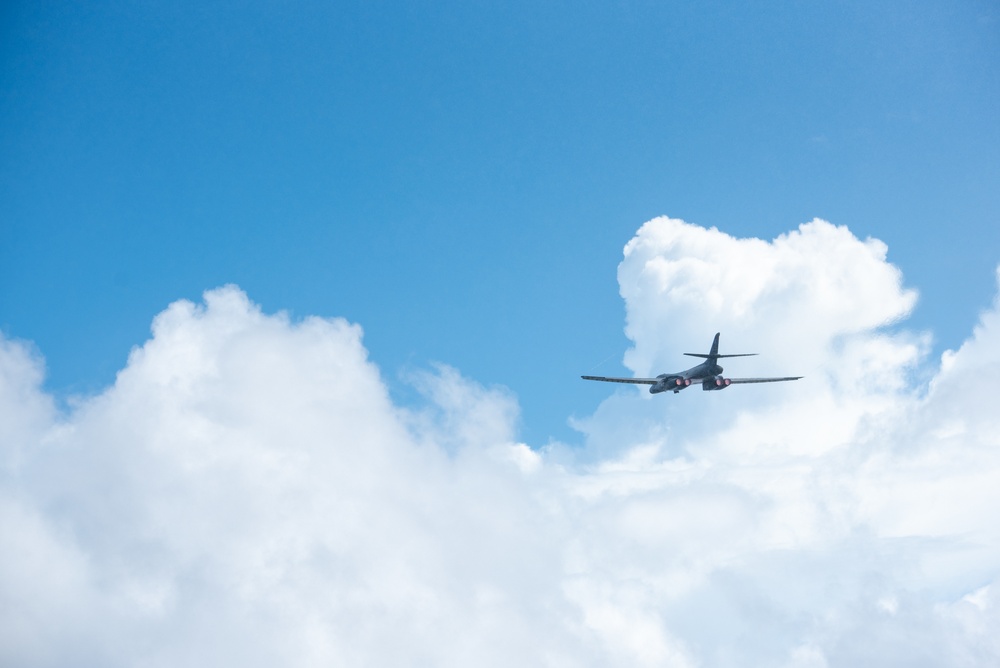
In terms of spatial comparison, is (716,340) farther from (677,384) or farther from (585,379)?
(585,379)

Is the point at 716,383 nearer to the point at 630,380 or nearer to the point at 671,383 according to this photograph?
the point at 671,383

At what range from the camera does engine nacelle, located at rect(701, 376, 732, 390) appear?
419 ft

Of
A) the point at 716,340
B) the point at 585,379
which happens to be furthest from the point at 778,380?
the point at 585,379

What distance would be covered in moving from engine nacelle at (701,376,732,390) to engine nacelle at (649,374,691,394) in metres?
2.36

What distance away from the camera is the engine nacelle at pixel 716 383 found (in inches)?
5027

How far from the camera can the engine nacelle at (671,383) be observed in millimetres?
127500

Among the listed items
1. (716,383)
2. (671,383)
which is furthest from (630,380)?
(716,383)

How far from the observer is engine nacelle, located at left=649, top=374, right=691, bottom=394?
127500mm

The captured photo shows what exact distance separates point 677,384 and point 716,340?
27.7ft

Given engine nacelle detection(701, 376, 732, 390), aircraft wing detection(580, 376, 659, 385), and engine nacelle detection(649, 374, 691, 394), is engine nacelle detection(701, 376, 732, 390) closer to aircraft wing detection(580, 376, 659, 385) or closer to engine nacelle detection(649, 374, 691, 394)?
engine nacelle detection(649, 374, 691, 394)

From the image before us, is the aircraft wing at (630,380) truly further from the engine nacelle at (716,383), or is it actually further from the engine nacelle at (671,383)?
the engine nacelle at (716,383)

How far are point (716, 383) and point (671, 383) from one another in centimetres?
651

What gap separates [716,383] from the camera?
419 ft

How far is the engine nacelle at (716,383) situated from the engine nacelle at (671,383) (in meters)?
2.36
